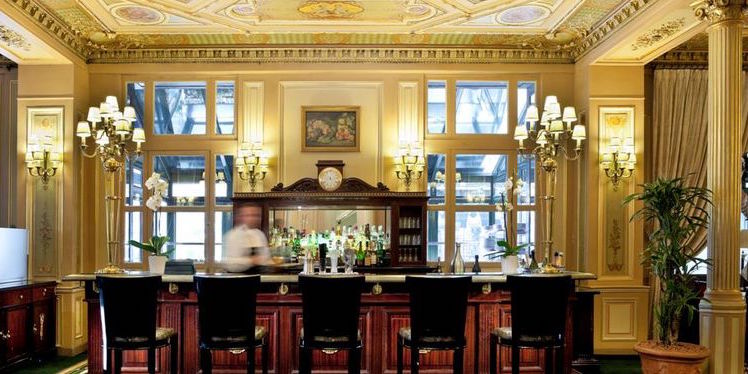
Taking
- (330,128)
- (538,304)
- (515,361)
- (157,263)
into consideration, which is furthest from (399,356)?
(330,128)

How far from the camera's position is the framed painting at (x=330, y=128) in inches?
364

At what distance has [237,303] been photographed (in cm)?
535

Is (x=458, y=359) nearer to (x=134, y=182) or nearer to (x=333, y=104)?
(x=333, y=104)

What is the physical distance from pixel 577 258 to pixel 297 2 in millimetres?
4779

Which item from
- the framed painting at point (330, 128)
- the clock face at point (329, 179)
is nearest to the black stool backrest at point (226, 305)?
the clock face at point (329, 179)

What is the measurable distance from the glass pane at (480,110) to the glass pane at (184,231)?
3796mm

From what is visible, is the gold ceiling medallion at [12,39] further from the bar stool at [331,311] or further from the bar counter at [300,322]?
the bar stool at [331,311]

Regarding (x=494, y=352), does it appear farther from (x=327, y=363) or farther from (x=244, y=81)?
(x=244, y=81)

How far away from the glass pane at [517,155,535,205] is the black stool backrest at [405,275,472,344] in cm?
424

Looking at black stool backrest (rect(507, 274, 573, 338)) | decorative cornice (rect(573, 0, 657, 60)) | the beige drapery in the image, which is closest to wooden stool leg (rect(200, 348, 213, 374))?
black stool backrest (rect(507, 274, 573, 338))

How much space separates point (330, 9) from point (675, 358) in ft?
16.5

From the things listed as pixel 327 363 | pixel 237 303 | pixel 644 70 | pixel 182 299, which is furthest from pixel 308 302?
pixel 644 70

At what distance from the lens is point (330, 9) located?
7766mm

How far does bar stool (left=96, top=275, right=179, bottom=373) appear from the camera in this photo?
5.39 metres
